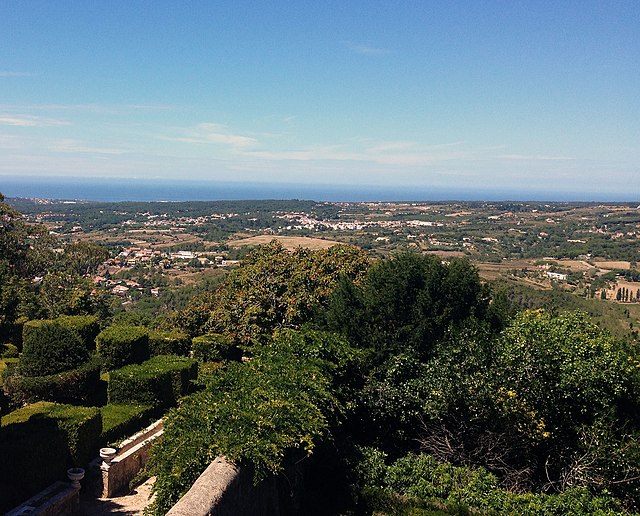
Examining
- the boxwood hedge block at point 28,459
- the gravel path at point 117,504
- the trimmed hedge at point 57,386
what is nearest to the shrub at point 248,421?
the gravel path at point 117,504

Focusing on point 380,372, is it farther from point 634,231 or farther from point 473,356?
point 634,231

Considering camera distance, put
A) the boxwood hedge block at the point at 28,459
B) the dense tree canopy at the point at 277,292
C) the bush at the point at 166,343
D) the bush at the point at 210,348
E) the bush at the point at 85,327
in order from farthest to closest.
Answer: the dense tree canopy at the point at 277,292 < the bush at the point at 210,348 < the bush at the point at 166,343 < the bush at the point at 85,327 < the boxwood hedge block at the point at 28,459

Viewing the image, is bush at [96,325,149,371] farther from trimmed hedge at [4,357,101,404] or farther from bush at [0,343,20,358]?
bush at [0,343,20,358]

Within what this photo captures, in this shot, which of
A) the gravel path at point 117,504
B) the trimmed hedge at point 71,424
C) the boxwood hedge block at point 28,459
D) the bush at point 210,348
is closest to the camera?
the boxwood hedge block at point 28,459

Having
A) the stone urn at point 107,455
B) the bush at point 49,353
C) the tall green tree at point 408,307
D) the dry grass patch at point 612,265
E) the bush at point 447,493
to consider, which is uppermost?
the tall green tree at point 408,307

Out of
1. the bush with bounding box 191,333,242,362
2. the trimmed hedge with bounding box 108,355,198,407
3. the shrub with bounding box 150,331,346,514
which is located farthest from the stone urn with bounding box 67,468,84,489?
the bush with bounding box 191,333,242,362

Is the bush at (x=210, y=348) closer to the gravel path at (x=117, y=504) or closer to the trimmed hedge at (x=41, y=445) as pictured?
the trimmed hedge at (x=41, y=445)
